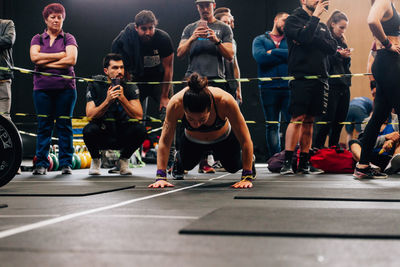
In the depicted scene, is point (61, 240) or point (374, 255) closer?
point (374, 255)

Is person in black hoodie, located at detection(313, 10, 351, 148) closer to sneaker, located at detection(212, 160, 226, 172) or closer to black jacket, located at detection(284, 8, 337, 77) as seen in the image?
black jacket, located at detection(284, 8, 337, 77)

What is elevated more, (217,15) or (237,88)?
(217,15)

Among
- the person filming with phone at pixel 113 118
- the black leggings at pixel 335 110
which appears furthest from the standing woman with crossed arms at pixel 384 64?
the person filming with phone at pixel 113 118

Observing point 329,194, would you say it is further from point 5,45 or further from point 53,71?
point 5,45

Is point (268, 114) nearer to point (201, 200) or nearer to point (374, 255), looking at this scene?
point (201, 200)

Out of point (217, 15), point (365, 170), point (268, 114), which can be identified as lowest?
point (365, 170)

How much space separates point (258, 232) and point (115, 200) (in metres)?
1.04

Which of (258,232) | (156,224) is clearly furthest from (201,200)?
(258,232)

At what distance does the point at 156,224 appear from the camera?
1.50 meters

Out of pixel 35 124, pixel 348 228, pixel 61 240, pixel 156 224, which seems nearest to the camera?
Result: pixel 61 240

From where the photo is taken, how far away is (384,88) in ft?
10.7

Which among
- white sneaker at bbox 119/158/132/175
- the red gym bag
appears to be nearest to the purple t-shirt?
white sneaker at bbox 119/158/132/175

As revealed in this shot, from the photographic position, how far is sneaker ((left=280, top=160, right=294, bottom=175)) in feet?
13.5

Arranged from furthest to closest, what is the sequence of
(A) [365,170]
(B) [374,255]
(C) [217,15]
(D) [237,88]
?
(C) [217,15]
(D) [237,88]
(A) [365,170]
(B) [374,255]
